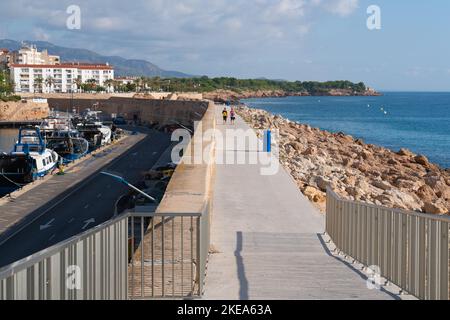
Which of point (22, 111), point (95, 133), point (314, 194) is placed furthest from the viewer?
point (22, 111)

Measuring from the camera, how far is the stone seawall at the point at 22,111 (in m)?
112

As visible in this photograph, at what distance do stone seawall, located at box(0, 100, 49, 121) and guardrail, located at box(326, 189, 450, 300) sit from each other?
107 metres

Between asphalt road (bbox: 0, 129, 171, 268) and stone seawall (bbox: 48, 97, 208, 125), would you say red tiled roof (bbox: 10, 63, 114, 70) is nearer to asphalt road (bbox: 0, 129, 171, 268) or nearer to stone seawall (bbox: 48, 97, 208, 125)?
stone seawall (bbox: 48, 97, 208, 125)

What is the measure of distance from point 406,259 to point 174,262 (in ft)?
7.91

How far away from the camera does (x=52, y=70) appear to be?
171 meters

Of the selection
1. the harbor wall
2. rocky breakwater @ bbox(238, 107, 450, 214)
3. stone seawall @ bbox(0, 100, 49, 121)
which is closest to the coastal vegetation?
stone seawall @ bbox(0, 100, 49, 121)

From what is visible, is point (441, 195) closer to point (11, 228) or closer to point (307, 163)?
point (307, 163)

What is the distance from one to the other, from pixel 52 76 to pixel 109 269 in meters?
172

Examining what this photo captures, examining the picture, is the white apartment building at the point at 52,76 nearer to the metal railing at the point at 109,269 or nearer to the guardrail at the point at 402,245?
the guardrail at the point at 402,245

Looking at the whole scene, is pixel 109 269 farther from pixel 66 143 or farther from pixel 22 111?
pixel 22 111

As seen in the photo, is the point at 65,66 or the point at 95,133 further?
the point at 65,66

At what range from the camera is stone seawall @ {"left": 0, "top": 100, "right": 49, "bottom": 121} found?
369 feet

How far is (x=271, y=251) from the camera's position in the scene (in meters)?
10.1

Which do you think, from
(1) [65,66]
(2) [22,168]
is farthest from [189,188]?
(1) [65,66]
